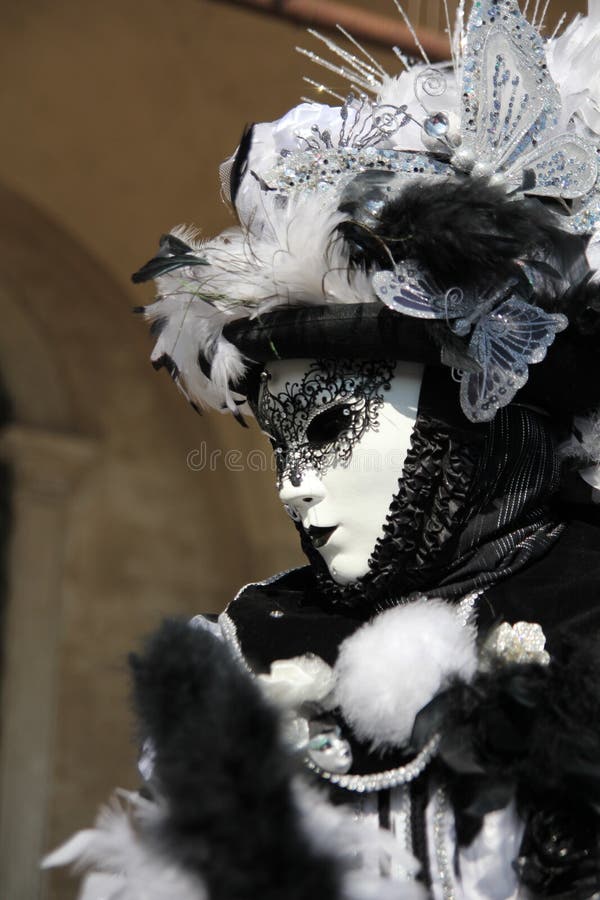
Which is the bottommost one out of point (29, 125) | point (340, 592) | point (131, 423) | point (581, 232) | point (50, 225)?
point (131, 423)

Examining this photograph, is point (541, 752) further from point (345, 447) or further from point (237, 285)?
point (237, 285)

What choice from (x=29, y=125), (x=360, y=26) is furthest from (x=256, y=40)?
(x=360, y=26)

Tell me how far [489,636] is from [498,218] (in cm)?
44

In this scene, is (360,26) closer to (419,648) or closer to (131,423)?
(419,648)

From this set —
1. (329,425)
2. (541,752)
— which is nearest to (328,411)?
(329,425)

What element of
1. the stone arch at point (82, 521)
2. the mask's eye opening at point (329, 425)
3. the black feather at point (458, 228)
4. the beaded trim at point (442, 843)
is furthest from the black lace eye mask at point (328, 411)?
the stone arch at point (82, 521)

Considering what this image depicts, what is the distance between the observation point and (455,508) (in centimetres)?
154

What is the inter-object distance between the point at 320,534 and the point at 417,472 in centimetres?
13

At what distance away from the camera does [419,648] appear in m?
1.42

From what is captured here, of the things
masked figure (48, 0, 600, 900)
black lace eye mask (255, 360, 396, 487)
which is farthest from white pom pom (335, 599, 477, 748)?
black lace eye mask (255, 360, 396, 487)

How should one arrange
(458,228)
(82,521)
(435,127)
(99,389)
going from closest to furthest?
1. (458,228)
2. (435,127)
3. (82,521)
4. (99,389)

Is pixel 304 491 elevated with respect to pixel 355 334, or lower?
lower

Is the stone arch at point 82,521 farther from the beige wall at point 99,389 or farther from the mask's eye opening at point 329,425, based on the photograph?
the mask's eye opening at point 329,425

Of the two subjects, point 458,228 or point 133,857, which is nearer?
point 133,857
